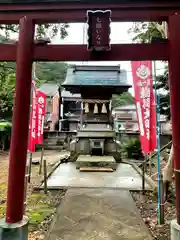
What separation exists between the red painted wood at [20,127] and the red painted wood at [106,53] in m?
0.24

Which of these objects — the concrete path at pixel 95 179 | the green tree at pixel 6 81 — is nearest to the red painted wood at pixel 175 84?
the concrete path at pixel 95 179

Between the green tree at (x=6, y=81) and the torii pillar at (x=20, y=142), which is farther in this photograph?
the green tree at (x=6, y=81)

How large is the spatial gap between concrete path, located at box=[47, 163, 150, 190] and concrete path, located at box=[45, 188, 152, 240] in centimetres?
107

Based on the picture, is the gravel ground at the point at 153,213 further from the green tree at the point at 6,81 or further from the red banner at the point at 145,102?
the green tree at the point at 6,81

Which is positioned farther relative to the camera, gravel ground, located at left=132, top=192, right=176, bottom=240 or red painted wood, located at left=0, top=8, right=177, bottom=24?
gravel ground, located at left=132, top=192, right=176, bottom=240

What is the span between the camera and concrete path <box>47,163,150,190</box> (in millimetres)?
8633

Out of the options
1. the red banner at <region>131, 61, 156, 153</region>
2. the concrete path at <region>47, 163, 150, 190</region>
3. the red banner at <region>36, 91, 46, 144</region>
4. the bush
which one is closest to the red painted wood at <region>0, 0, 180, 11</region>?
the red banner at <region>131, 61, 156, 153</region>

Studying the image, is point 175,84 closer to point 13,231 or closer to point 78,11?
point 78,11

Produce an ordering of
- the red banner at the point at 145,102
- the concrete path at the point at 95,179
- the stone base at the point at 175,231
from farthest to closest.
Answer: the concrete path at the point at 95,179, the red banner at the point at 145,102, the stone base at the point at 175,231

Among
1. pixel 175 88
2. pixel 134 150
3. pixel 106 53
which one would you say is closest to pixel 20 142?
pixel 106 53

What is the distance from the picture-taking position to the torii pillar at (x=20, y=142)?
3.96m

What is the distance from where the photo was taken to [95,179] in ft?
31.7

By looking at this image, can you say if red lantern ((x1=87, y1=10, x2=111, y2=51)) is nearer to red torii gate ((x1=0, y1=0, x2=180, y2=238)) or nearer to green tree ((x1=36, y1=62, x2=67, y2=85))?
red torii gate ((x1=0, y1=0, x2=180, y2=238))

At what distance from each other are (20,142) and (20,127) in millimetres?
A: 259
